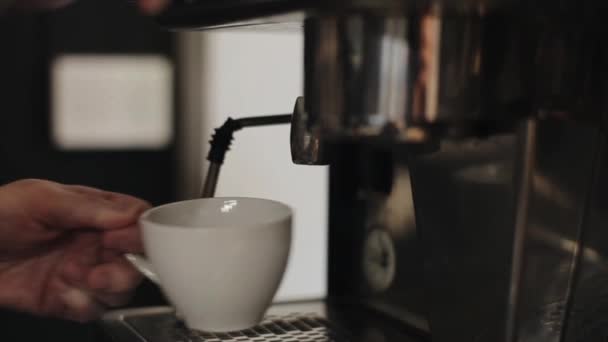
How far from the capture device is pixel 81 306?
61 cm

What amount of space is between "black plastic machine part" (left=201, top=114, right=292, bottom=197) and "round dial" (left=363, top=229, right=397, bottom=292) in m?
0.16

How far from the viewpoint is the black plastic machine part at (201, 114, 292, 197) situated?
58 cm

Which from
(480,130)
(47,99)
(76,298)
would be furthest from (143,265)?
(47,99)

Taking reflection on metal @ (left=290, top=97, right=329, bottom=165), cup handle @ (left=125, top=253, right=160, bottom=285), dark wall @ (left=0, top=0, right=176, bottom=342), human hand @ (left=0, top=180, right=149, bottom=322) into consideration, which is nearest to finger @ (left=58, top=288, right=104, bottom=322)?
human hand @ (left=0, top=180, right=149, bottom=322)

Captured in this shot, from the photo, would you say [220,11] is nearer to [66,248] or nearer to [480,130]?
[480,130]

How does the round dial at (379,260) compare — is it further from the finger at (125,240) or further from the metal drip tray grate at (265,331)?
the finger at (125,240)

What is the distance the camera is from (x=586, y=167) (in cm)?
44

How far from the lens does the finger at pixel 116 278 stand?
57 centimetres

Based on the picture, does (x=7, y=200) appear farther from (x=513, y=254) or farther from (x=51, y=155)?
(x=51, y=155)

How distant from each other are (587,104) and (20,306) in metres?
0.51

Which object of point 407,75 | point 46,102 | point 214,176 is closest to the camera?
point 407,75

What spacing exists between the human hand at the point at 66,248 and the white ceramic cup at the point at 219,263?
9 centimetres

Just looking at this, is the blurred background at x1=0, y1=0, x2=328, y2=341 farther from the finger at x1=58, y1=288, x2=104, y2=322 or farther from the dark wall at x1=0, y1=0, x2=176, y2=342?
the finger at x1=58, y1=288, x2=104, y2=322

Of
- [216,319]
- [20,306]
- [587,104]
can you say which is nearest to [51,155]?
[20,306]
